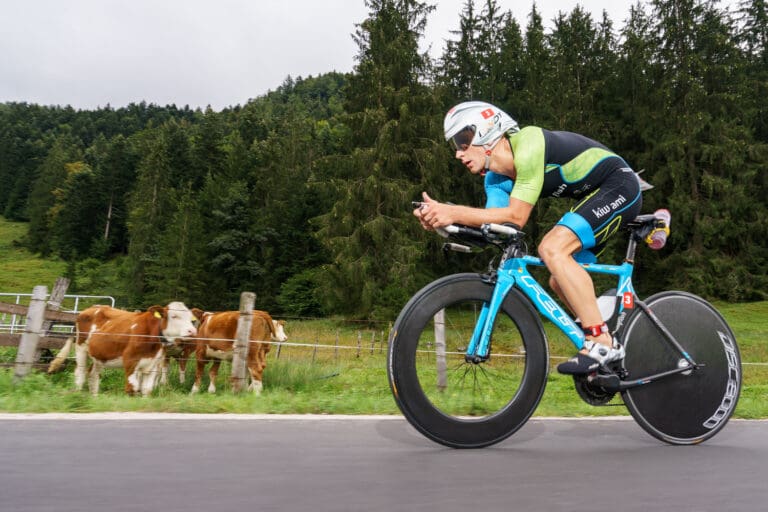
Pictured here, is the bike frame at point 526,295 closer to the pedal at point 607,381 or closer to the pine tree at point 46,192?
the pedal at point 607,381

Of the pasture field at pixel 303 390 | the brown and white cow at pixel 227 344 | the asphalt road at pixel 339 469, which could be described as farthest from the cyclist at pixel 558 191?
the brown and white cow at pixel 227 344

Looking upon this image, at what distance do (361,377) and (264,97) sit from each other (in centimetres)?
13829

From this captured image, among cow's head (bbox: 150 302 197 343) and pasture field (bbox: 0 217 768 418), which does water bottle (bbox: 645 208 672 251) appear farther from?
cow's head (bbox: 150 302 197 343)

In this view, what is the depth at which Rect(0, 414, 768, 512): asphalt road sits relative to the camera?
2072 millimetres

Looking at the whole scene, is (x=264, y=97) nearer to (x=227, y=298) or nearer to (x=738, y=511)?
(x=227, y=298)

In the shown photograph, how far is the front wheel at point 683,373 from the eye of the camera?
11.1 ft

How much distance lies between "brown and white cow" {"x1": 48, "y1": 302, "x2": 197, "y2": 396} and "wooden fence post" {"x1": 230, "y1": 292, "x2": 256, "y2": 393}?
4.44 ft

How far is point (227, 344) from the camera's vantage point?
10102mm

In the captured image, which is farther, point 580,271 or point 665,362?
point 665,362

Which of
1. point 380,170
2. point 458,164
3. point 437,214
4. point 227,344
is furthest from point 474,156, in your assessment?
point 458,164

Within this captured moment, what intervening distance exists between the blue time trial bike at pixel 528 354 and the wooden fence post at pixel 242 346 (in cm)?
484

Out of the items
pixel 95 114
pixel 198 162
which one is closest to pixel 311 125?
pixel 198 162

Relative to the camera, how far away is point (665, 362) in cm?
345

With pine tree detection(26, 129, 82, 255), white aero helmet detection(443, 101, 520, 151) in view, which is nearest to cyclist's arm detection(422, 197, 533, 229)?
white aero helmet detection(443, 101, 520, 151)
